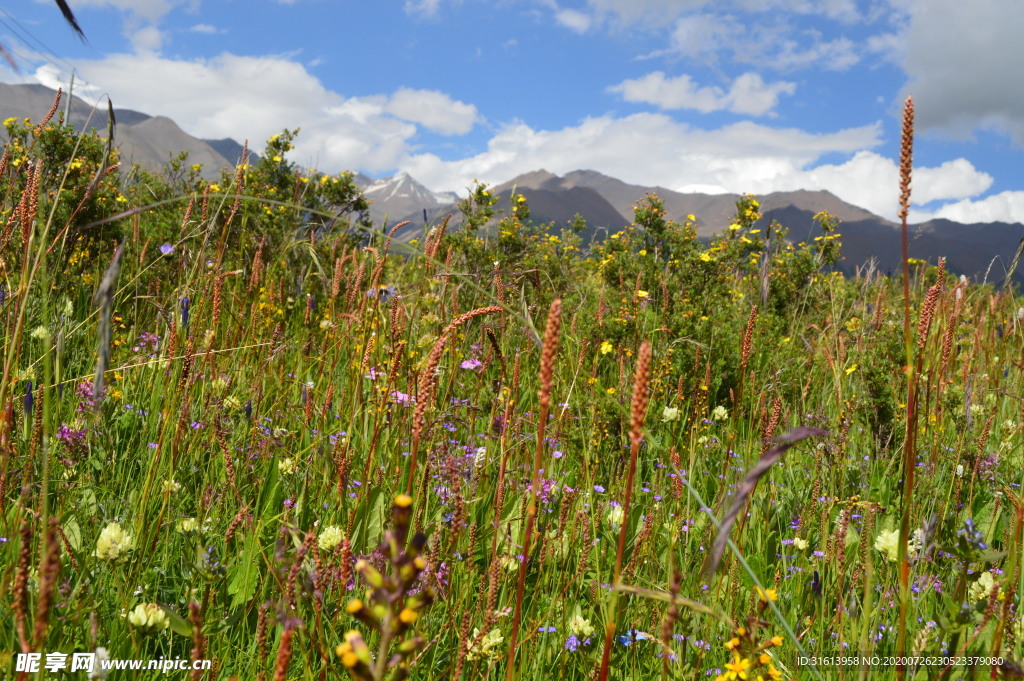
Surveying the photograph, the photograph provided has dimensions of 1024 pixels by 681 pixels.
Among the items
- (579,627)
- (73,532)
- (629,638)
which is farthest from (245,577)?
(629,638)

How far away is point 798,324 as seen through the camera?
5.40m

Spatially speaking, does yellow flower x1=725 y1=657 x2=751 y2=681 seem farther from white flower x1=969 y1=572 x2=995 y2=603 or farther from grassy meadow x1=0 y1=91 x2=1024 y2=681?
white flower x1=969 y1=572 x2=995 y2=603

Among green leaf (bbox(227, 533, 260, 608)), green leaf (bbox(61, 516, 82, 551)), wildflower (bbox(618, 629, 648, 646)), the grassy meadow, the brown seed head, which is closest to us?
the brown seed head

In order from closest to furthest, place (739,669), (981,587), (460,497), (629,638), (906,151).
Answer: (906,151) < (460,497) < (739,669) < (981,587) < (629,638)

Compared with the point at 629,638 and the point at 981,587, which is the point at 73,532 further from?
the point at 981,587

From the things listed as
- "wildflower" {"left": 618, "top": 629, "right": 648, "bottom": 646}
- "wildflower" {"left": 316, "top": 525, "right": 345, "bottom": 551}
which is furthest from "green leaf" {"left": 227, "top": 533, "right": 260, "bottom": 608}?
"wildflower" {"left": 618, "top": 629, "right": 648, "bottom": 646}

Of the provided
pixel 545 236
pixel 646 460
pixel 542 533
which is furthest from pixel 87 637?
pixel 545 236

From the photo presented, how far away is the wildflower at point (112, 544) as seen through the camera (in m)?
1.27

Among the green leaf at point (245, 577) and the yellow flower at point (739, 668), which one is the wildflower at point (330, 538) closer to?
the green leaf at point (245, 577)

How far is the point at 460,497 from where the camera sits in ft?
3.26

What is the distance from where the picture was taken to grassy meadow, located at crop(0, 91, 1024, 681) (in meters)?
0.93

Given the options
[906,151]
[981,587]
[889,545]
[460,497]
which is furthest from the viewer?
[889,545]

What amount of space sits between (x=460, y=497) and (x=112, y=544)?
0.82 meters

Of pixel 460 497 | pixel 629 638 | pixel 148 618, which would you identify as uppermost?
pixel 460 497
